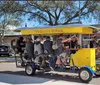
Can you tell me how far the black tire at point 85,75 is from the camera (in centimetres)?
1220

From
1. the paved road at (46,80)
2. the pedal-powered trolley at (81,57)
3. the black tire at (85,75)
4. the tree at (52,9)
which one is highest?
the tree at (52,9)

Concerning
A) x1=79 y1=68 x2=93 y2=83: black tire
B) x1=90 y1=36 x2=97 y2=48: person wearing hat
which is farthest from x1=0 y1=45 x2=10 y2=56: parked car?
x1=79 y1=68 x2=93 y2=83: black tire

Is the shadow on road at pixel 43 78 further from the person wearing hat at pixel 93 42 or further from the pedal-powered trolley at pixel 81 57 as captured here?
the person wearing hat at pixel 93 42

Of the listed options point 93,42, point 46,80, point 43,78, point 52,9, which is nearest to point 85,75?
point 46,80

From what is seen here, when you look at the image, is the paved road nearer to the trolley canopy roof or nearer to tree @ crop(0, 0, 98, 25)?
the trolley canopy roof

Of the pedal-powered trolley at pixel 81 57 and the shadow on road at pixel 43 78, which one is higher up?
the pedal-powered trolley at pixel 81 57

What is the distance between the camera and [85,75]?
12305 mm

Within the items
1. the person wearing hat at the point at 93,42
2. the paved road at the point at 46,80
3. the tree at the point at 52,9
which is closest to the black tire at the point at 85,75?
the paved road at the point at 46,80

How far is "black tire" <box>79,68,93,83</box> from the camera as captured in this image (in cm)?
1220

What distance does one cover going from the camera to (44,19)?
32.1 metres

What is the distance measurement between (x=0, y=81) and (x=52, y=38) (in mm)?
3120

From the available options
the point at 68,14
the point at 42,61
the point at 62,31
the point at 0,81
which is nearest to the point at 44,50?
the point at 42,61

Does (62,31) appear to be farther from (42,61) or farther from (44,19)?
(44,19)

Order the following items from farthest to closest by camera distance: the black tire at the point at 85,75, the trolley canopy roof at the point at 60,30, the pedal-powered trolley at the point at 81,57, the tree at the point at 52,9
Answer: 1. the tree at the point at 52,9
2. the trolley canopy roof at the point at 60,30
3. the pedal-powered trolley at the point at 81,57
4. the black tire at the point at 85,75
